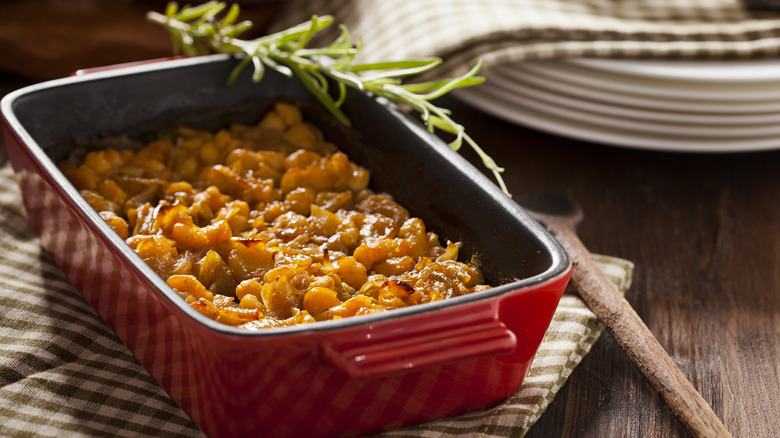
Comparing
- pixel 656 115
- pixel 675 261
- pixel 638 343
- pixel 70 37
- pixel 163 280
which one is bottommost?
pixel 675 261

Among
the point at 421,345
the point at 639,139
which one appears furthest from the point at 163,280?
the point at 639,139

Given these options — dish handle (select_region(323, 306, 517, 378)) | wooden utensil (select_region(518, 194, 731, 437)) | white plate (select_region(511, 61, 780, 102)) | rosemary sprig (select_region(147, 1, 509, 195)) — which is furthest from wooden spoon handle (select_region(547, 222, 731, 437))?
white plate (select_region(511, 61, 780, 102))

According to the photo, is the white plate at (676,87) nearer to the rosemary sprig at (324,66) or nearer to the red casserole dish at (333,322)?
the rosemary sprig at (324,66)

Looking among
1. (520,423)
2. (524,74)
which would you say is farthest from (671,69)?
(520,423)

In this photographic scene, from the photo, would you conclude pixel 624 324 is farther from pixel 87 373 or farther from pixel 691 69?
pixel 87 373

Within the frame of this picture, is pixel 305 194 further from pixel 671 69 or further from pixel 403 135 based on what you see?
pixel 671 69

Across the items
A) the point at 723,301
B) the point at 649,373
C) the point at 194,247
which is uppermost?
the point at 194,247

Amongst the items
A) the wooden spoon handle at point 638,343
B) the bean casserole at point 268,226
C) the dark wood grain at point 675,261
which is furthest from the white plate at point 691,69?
the bean casserole at point 268,226
